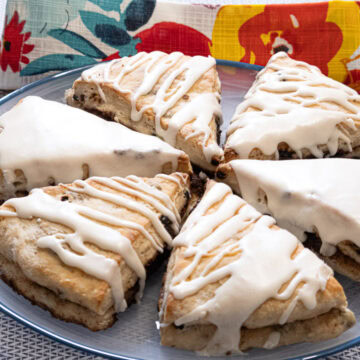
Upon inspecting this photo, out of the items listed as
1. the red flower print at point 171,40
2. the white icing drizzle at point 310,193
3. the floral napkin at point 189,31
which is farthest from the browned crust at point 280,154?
the red flower print at point 171,40

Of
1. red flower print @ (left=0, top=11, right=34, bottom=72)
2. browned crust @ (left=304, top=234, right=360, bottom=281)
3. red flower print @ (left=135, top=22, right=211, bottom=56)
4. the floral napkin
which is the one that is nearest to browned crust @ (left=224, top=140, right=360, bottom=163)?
browned crust @ (left=304, top=234, right=360, bottom=281)

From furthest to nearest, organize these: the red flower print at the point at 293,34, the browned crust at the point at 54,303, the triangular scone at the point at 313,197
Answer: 1. the red flower print at the point at 293,34
2. the triangular scone at the point at 313,197
3. the browned crust at the point at 54,303

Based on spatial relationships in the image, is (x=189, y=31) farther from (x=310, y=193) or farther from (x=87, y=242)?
(x=87, y=242)

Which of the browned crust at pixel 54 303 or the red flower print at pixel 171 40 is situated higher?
the red flower print at pixel 171 40

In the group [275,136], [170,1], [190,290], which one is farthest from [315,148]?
[170,1]

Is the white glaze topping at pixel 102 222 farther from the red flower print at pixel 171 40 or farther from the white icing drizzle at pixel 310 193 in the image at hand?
the red flower print at pixel 171 40

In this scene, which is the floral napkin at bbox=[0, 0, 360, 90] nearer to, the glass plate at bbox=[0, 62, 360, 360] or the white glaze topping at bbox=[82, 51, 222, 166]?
the white glaze topping at bbox=[82, 51, 222, 166]

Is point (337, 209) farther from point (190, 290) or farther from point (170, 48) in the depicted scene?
point (170, 48)
